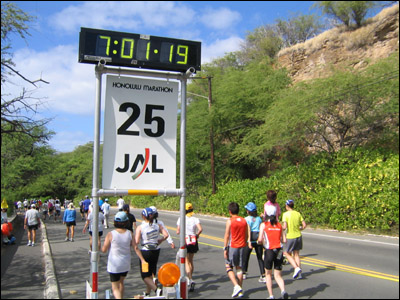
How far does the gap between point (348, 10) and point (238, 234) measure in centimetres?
3030

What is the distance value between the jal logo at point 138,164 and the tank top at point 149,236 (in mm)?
1448

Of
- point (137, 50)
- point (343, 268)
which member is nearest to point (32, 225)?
point (343, 268)

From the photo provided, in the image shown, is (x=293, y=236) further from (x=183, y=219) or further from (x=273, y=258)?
(x=183, y=219)

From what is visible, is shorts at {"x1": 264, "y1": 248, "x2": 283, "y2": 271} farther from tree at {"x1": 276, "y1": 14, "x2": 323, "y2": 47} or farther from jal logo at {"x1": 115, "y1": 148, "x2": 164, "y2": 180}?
tree at {"x1": 276, "y1": 14, "x2": 323, "y2": 47}

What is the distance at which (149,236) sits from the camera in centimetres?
677

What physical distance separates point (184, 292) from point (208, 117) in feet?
90.0

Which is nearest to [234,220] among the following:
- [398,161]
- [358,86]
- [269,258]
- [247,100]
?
[269,258]

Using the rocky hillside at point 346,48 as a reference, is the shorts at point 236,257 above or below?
below

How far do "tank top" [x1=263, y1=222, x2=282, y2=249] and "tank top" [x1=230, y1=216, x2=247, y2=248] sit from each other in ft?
1.27

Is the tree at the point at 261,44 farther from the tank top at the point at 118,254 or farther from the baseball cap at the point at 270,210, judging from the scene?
the tank top at the point at 118,254

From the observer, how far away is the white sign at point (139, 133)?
18.4ft

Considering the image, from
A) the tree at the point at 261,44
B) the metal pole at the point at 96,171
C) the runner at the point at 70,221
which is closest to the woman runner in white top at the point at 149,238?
the metal pole at the point at 96,171

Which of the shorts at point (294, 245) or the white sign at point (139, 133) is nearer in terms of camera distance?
the white sign at point (139, 133)

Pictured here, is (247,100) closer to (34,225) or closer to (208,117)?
(208,117)
